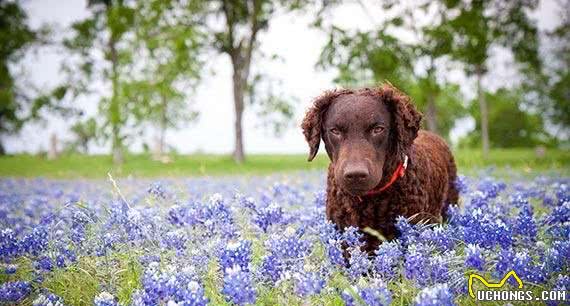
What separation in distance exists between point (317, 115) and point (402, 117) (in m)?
0.75

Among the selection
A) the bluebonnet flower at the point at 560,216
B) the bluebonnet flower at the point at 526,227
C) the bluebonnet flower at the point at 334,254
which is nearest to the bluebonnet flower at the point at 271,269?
the bluebonnet flower at the point at 334,254

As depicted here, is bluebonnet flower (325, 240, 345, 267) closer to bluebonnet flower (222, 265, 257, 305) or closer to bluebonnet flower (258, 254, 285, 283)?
bluebonnet flower (258, 254, 285, 283)

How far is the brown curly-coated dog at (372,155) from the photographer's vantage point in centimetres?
402

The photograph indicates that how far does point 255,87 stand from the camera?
3148cm

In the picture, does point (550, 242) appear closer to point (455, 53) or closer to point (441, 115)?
point (455, 53)

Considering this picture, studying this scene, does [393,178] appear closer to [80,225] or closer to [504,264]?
[504,264]

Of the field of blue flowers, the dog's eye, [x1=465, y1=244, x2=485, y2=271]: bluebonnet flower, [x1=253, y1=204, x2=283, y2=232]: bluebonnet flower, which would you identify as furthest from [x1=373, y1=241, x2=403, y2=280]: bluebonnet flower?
[x1=253, y1=204, x2=283, y2=232]: bluebonnet flower

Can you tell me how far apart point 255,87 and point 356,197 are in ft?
90.2

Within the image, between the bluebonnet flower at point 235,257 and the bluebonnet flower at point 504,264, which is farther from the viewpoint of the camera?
the bluebonnet flower at point 235,257

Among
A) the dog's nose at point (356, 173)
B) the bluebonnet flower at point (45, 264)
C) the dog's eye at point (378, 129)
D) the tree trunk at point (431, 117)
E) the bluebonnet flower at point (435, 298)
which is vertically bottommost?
the bluebonnet flower at point (45, 264)

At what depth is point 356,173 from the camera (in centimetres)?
371

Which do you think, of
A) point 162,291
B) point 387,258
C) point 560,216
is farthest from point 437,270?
point 560,216

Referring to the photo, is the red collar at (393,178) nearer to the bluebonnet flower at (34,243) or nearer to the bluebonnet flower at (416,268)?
the bluebonnet flower at (416,268)

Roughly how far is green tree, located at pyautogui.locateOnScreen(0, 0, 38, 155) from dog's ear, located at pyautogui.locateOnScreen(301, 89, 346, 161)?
98.4 feet
